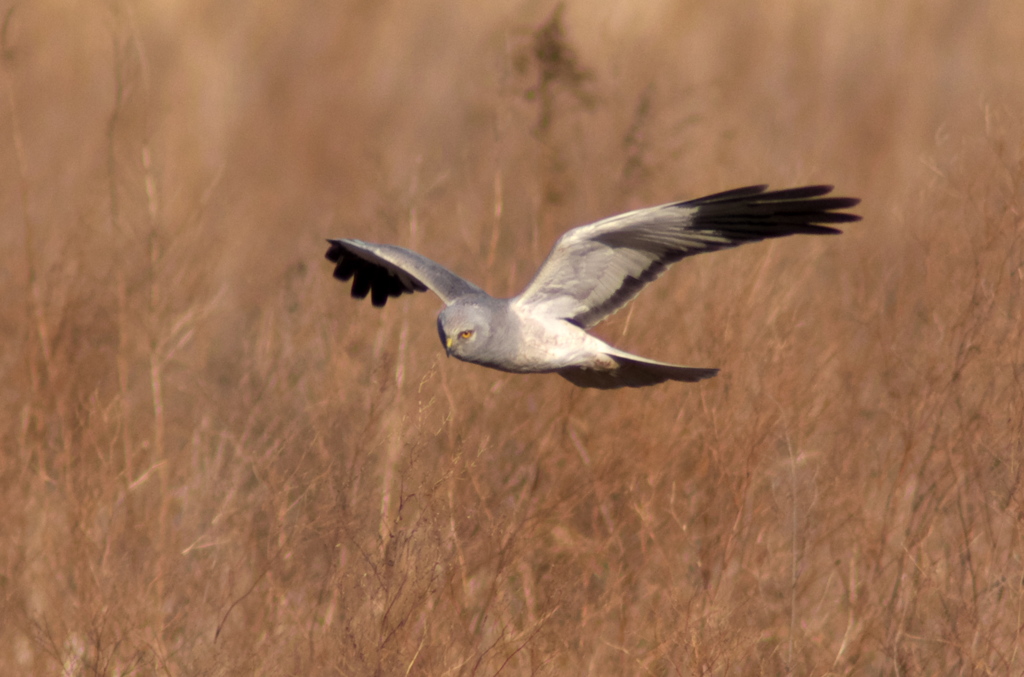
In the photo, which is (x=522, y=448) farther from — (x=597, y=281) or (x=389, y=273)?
(x=389, y=273)

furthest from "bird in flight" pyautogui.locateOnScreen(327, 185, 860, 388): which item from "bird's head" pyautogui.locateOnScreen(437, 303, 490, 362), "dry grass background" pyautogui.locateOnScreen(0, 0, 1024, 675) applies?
"dry grass background" pyautogui.locateOnScreen(0, 0, 1024, 675)

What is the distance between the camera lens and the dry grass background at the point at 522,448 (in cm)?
470

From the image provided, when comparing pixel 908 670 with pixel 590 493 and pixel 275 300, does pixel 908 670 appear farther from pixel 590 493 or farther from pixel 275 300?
pixel 275 300

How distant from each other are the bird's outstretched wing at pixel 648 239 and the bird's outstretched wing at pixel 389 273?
0.40m

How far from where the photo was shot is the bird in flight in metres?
5.16

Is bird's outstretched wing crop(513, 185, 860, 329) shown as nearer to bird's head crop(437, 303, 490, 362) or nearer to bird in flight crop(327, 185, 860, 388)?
bird in flight crop(327, 185, 860, 388)

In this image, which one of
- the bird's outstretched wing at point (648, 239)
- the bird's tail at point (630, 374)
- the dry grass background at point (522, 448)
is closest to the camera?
the dry grass background at point (522, 448)

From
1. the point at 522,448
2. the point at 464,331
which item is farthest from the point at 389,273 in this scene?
the point at 464,331

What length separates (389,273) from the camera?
7.08 metres

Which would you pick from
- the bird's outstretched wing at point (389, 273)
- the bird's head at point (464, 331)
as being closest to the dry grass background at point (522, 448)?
the bird's outstretched wing at point (389, 273)

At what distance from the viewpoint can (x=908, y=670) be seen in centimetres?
498

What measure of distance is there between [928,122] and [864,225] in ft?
14.2

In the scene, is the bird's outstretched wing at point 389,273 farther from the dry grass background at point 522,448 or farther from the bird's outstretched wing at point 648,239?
the bird's outstretched wing at point 648,239

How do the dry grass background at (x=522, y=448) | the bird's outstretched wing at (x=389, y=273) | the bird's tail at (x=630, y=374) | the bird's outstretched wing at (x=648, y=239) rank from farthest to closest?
the bird's outstretched wing at (x=389, y=273) < the bird's tail at (x=630, y=374) < the bird's outstretched wing at (x=648, y=239) < the dry grass background at (x=522, y=448)
